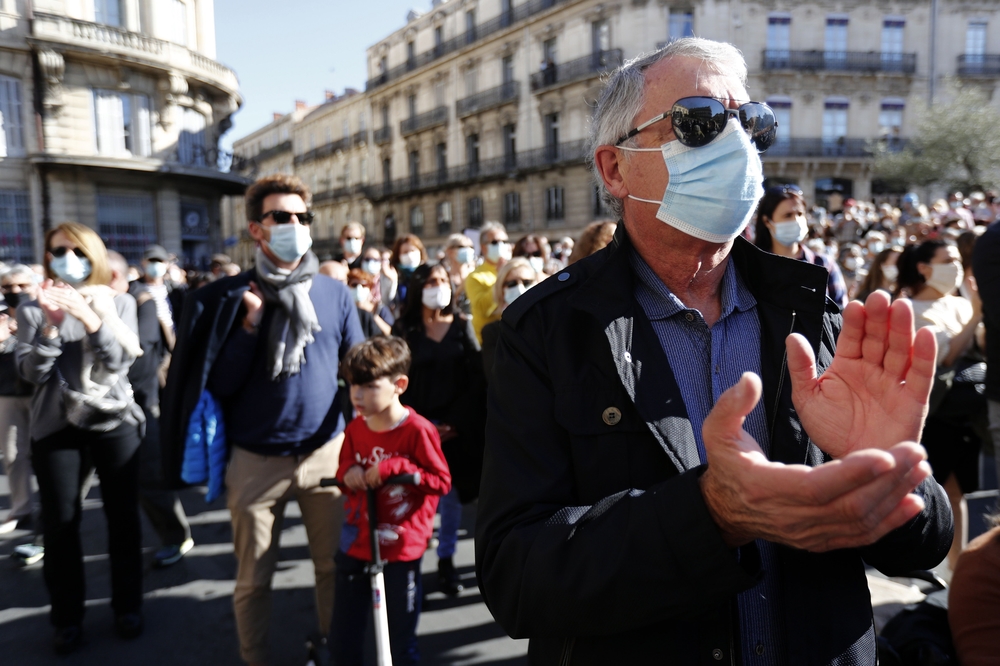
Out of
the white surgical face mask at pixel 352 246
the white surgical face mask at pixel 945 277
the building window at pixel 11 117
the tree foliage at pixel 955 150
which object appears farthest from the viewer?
the tree foliage at pixel 955 150

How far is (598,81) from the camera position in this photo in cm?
2750

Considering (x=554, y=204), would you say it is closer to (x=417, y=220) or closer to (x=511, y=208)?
(x=511, y=208)

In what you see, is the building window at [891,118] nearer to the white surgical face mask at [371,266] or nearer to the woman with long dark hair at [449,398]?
the white surgical face mask at [371,266]

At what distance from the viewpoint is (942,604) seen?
7.09 feet

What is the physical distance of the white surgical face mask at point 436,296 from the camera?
454 centimetres

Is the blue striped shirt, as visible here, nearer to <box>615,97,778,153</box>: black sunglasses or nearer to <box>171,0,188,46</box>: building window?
<box>615,97,778,153</box>: black sunglasses

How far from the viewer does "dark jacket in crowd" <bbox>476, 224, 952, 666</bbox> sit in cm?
114

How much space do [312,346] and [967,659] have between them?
277cm

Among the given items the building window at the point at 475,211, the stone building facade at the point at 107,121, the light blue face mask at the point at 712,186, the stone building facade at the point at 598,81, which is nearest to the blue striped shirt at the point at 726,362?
the light blue face mask at the point at 712,186

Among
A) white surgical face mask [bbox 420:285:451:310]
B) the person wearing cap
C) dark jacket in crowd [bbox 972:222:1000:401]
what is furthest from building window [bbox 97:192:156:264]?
dark jacket in crowd [bbox 972:222:1000:401]

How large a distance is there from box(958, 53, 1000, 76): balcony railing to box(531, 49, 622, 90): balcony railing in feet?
46.2

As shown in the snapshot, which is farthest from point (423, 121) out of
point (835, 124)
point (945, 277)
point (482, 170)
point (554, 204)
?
point (945, 277)

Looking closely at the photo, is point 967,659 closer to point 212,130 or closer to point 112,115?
point 112,115

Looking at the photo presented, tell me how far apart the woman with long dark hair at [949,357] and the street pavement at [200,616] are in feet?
9.00
